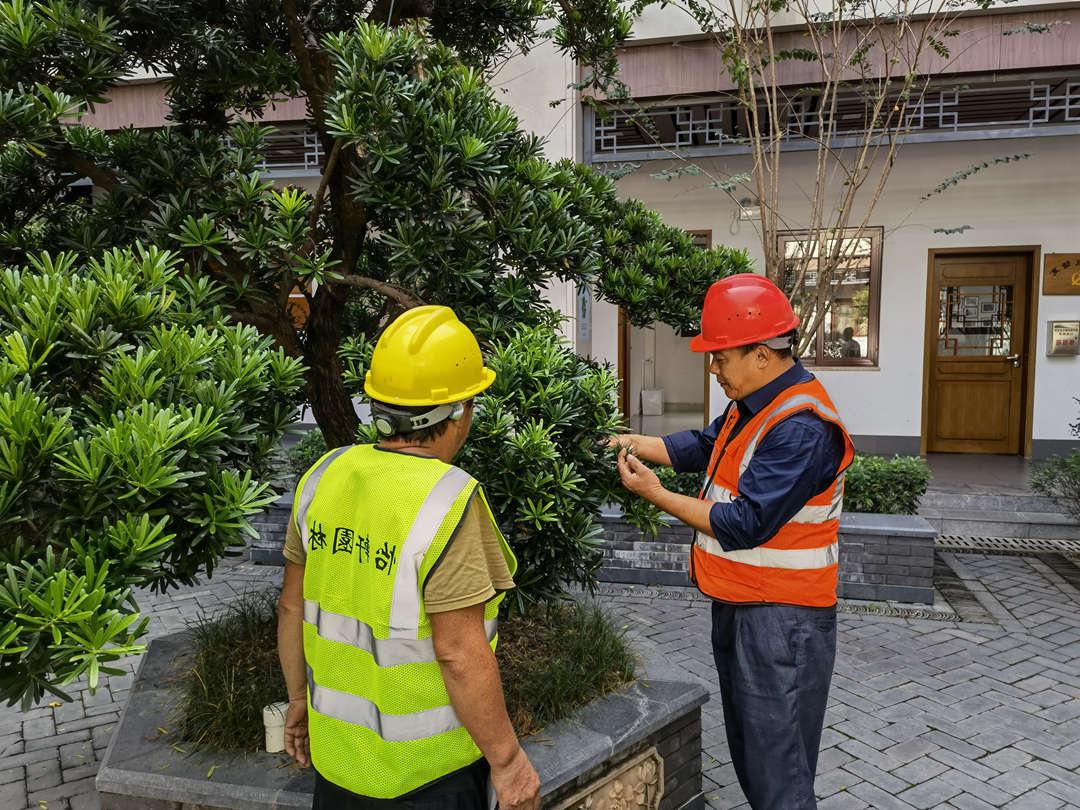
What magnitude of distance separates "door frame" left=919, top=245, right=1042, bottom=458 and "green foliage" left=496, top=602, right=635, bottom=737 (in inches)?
339

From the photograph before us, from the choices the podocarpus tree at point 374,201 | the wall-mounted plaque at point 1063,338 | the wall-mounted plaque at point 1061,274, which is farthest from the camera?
the wall-mounted plaque at point 1063,338

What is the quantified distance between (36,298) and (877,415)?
10858mm

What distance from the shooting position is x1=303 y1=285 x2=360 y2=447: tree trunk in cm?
373

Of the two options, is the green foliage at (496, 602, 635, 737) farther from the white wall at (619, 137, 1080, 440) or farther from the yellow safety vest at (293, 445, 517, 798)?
the white wall at (619, 137, 1080, 440)

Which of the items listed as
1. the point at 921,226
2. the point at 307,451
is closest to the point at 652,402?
the point at 921,226

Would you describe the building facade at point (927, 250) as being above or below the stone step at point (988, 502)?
above

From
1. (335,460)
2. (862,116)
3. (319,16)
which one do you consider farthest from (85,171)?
(862,116)

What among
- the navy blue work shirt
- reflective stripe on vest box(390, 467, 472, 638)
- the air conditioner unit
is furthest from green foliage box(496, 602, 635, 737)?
the air conditioner unit

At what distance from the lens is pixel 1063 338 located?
10312 mm

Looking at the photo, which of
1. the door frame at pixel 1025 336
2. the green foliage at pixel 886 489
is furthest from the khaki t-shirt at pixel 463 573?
the door frame at pixel 1025 336

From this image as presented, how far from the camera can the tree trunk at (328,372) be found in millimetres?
3727

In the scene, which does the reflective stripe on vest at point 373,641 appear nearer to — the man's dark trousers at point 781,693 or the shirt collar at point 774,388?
the man's dark trousers at point 781,693

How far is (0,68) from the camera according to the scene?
223 centimetres

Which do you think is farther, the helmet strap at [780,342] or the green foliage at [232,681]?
the green foliage at [232,681]
